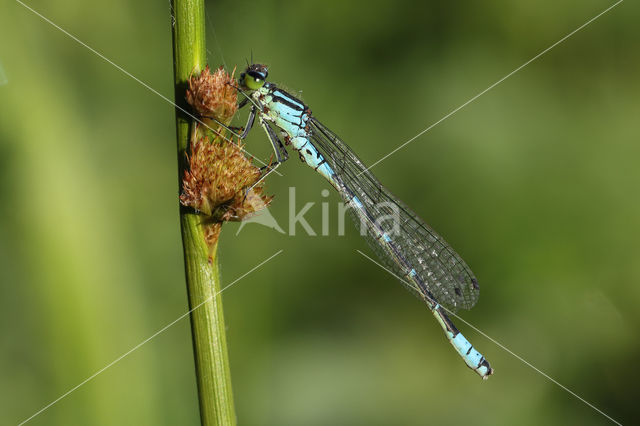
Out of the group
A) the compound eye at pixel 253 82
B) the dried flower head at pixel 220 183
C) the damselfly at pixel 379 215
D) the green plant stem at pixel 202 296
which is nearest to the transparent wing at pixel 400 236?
the damselfly at pixel 379 215

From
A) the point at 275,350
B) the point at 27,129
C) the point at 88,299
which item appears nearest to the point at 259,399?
the point at 275,350

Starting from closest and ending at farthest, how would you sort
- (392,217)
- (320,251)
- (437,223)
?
1. (320,251)
2. (437,223)
3. (392,217)

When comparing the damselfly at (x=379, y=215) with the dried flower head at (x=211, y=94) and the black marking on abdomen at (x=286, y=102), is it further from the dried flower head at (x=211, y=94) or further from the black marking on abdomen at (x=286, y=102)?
the dried flower head at (x=211, y=94)

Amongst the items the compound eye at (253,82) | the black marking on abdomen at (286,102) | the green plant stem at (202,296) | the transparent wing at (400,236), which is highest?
the black marking on abdomen at (286,102)

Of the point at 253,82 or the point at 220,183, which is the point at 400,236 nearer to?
the point at 253,82

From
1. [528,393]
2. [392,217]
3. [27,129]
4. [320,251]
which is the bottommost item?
[528,393]

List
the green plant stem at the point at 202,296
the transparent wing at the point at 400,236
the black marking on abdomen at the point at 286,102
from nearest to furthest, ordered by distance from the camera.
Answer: the green plant stem at the point at 202,296 < the black marking on abdomen at the point at 286,102 < the transparent wing at the point at 400,236

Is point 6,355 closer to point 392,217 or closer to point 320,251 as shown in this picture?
point 320,251
